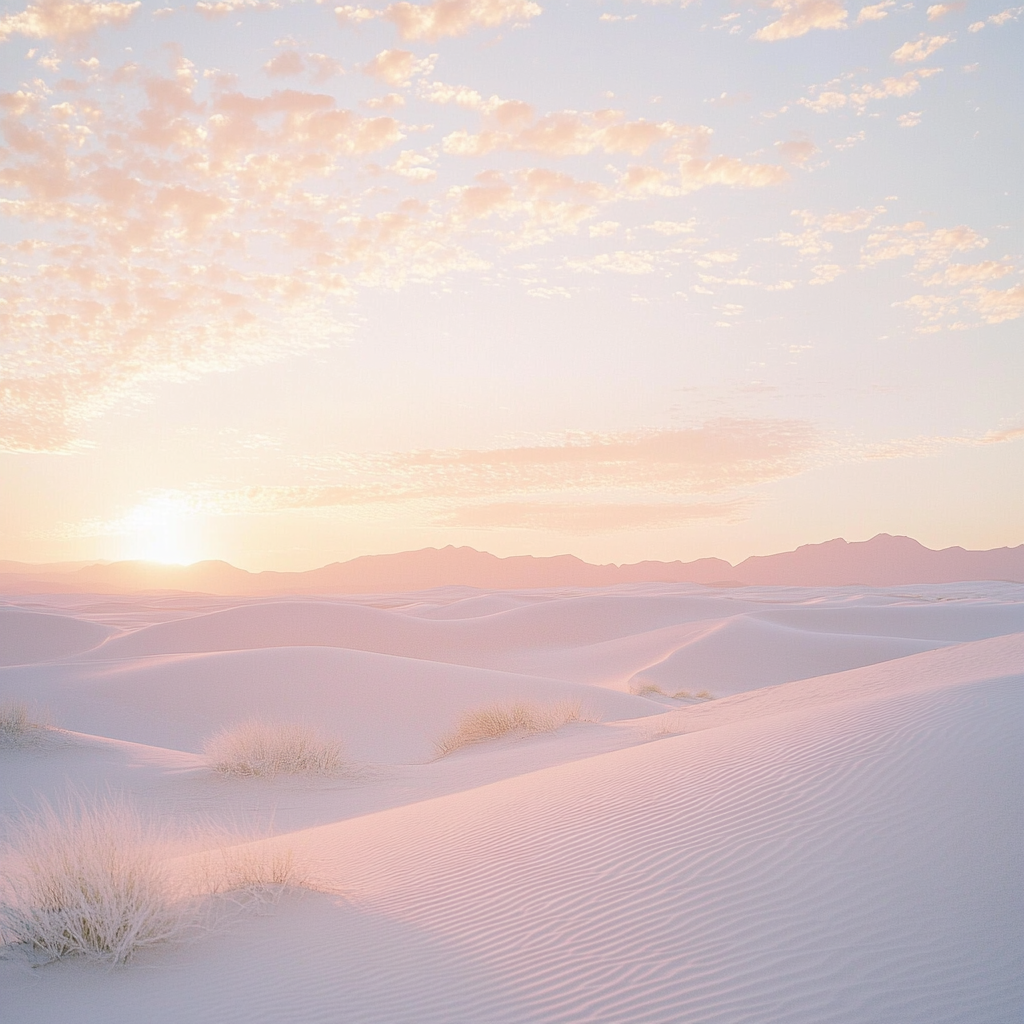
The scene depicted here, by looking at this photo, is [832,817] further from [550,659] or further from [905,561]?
[905,561]

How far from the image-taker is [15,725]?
37.4 ft

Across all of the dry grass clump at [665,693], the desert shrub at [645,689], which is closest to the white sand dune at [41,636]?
the desert shrub at [645,689]

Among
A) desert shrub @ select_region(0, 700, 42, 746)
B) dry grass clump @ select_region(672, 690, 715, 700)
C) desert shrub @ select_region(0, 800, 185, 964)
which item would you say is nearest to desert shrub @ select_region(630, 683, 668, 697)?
dry grass clump @ select_region(672, 690, 715, 700)

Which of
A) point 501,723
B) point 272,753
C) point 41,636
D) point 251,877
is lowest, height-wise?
point 501,723

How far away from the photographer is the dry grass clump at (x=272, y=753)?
33.7ft

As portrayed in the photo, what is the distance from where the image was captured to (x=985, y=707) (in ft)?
19.5

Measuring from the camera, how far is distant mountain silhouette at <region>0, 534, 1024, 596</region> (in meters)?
123

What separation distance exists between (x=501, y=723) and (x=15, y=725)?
6.97 m

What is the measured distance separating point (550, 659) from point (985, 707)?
2490 cm

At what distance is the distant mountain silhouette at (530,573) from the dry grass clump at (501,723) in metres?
105

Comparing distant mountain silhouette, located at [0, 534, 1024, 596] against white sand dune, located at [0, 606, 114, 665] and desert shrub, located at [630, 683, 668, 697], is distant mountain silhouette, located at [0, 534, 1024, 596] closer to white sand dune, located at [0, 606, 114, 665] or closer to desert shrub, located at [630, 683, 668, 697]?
white sand dune, located at [0, 606, 114, 665]

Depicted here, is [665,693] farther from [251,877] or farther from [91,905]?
[91,905]

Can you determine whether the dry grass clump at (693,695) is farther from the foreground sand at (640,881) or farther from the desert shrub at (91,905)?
the desert shrub at (91,905)

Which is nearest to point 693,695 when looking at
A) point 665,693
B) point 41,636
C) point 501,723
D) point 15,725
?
point 665,693
